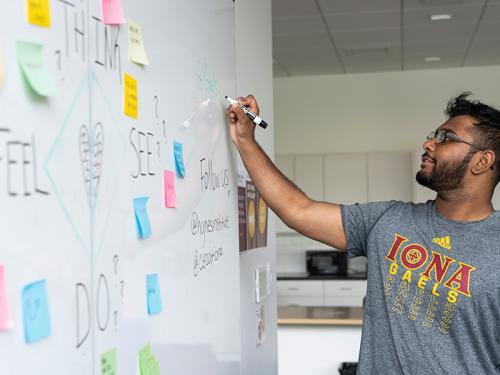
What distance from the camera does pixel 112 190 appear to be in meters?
1.02

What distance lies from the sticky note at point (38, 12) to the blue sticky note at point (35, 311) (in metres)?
0.32

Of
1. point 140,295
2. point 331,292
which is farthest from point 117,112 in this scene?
point 331,292

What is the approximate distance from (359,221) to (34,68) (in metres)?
1.29

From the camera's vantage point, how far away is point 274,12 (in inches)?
190

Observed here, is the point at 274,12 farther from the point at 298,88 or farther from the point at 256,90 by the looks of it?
the point at 256,90

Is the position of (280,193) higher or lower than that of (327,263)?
higher

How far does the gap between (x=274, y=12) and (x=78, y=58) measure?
4080mm

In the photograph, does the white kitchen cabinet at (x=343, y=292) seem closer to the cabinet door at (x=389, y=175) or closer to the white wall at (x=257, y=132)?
the cabinet door at (x=389, y=175)

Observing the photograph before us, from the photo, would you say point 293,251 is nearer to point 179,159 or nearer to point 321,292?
point 321,292

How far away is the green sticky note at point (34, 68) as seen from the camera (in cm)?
77

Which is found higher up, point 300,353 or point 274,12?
point 274,12

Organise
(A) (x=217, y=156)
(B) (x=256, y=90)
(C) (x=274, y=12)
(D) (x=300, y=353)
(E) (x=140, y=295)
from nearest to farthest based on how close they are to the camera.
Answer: (E) (x=140, y=295) → (A) (x=217, y=156) → (B) (x=256, y=90) → (D) (x=300, y=353) → (C) (x=274, y=12)

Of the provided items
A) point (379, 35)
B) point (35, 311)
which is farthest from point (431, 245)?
point (379, 35)

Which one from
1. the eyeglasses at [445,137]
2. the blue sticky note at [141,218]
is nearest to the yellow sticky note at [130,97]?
the blue sticky note at [141,218]
